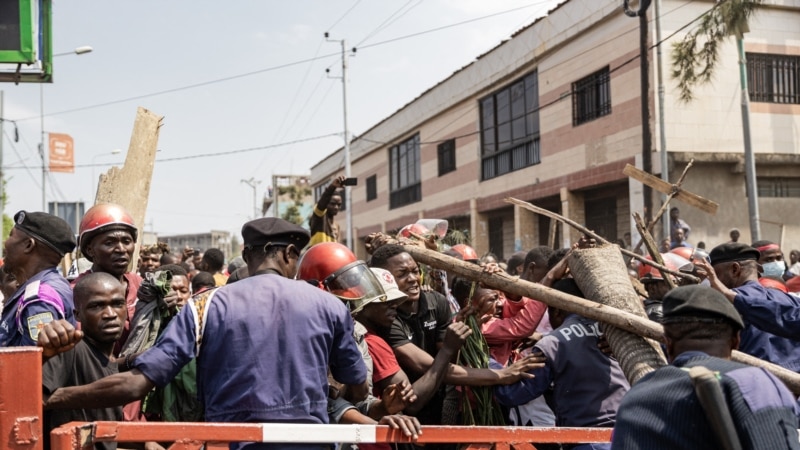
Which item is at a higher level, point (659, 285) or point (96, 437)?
point (659, 285)

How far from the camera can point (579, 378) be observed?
11.4 feet

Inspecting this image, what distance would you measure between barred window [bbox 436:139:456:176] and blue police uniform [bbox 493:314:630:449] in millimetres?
20339

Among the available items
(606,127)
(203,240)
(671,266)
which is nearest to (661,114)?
A: (606,127)

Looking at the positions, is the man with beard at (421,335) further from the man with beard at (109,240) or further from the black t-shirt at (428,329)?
the man with beard at (109,240)

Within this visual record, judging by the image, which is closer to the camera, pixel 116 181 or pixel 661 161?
pixel 116 181

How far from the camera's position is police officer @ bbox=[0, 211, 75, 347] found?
115 inches

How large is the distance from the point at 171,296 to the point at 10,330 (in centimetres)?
77

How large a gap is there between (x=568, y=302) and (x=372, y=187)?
1154 inches

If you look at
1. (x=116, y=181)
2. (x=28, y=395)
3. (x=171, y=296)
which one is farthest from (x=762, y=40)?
(x=28, y=395)

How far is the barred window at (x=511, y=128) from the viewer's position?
19.2 meters

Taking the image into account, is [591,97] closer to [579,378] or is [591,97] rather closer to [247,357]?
[579,378]

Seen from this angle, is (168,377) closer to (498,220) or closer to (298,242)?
(298,242)

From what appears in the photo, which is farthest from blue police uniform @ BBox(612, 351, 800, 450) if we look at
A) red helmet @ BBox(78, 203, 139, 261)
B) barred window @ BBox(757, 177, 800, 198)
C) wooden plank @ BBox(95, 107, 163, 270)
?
barred window @ BBox(757, 177, 800, 198)

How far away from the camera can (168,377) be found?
2.59 m
